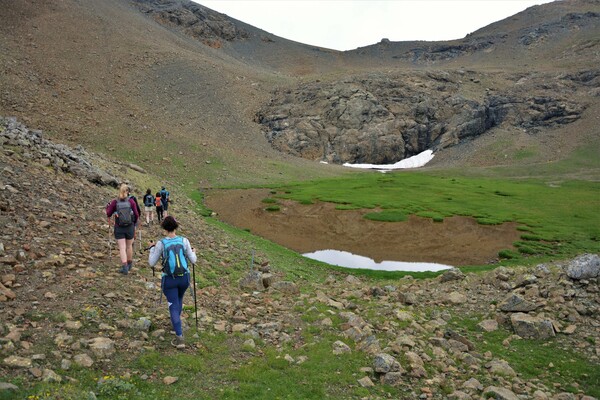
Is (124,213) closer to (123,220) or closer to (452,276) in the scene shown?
(123,220)

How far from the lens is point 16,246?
1253 centimetres

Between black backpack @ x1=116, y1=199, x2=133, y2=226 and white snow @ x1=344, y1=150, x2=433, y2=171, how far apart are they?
9929 centimetres

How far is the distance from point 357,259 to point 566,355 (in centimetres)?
2034

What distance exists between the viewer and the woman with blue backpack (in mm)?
9828

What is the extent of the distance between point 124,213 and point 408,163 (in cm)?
11175

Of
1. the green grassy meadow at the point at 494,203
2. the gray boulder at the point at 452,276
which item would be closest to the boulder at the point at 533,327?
the gray boulder at the point at 452,276

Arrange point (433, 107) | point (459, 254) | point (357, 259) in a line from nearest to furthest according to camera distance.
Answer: point (357, 259) → point (459, 254) → point (433, 107)

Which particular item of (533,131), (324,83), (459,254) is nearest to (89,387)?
(459,254)

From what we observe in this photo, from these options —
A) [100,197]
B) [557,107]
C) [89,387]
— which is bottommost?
[89,387]

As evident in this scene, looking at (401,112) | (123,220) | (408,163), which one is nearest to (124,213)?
(123,220)

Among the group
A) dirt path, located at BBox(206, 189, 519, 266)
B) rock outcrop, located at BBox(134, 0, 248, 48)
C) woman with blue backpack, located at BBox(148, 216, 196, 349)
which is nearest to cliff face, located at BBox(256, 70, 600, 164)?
dirt path, located at BBox(206, 189, 519, 266)

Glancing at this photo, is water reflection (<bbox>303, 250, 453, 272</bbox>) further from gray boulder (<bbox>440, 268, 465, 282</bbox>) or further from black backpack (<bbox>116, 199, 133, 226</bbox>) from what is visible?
black backpack (<bbox>116, 199, 133, 226</bbox>)

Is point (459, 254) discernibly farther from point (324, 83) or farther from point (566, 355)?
point (324, 83)

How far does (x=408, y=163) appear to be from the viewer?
117 metres
